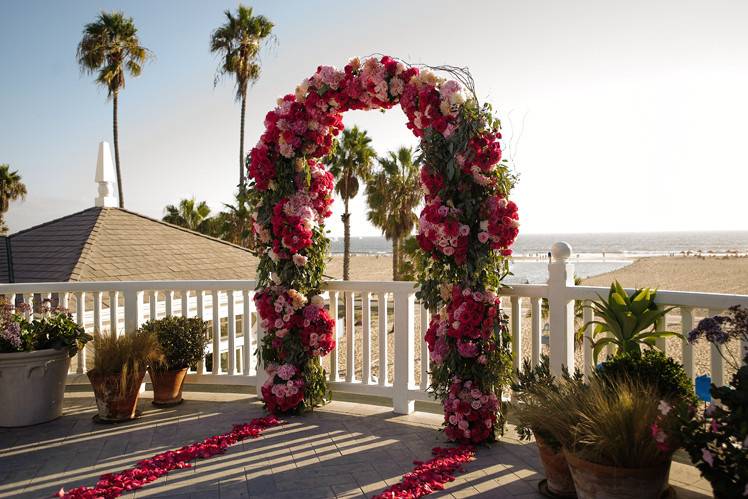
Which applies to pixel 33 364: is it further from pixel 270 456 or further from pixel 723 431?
pixel 723 431

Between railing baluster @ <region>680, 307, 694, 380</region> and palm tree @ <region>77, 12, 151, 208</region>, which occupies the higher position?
palm tree @ <region>77, 12, 151, 208</region>

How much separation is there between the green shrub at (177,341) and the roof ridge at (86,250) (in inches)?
102

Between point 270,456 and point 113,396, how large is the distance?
1.63 m

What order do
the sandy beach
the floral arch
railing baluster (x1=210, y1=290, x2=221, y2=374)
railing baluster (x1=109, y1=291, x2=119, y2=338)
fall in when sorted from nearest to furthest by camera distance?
the floral arch < railing baluster (x1=109, y1=291, x2=119, y2=338) < railing baluster (x1=210, y1=290, x2=221, y2=374) < the sandy beach

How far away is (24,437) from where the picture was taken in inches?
159

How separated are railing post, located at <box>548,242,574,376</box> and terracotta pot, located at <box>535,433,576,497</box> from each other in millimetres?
948

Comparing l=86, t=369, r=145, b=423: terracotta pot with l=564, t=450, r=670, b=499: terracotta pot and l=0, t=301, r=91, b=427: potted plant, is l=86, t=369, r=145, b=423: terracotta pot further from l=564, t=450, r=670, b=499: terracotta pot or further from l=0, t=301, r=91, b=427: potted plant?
l=564, t=450, r=670, b=499: terracotta pot

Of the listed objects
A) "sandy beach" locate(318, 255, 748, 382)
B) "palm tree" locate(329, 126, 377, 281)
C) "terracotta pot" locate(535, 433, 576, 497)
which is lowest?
"sandy beach" locate(318, 255, 748, 382)

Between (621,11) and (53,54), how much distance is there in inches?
384

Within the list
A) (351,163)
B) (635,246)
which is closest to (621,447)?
(351,163)

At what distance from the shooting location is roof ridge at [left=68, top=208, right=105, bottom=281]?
6.78 meters

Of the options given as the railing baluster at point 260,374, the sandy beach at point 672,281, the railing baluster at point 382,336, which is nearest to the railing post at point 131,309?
the railing baluster at point 260,374

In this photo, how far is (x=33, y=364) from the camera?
428 centimetres

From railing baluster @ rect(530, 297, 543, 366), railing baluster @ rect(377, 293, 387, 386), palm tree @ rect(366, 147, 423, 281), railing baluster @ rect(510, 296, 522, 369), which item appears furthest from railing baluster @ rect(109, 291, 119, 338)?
palm tree @ rect(366, 147, 423, 281)
